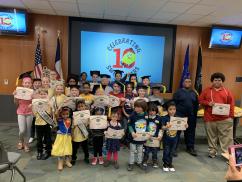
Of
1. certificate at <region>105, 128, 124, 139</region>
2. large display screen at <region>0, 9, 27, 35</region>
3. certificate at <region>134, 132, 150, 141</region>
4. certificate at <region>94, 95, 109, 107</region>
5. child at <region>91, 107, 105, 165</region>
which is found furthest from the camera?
large display screen at <region>0, 9, 27, 35</region>

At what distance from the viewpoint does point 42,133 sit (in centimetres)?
378

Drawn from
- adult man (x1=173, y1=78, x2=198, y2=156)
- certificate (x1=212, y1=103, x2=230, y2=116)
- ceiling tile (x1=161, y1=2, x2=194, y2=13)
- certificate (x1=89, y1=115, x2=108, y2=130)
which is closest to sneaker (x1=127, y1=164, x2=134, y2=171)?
certificate (x1=89, y1=115, x2=108, y2=130)

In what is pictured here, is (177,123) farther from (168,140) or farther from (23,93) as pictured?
(23,93)

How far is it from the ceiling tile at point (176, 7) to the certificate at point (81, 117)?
261 cm

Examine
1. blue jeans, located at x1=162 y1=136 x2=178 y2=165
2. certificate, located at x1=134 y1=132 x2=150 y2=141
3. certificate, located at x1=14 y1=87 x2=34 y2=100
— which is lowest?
blue jeans, located at x1=162 y1=136 x2=178 y2=165

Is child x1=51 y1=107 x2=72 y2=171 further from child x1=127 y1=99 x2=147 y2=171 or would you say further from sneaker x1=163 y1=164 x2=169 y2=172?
sneaker x1=163 y1=164 x2=169 y2=172

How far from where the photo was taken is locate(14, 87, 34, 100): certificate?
379cm

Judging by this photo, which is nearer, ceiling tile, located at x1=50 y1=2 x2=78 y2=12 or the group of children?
the group of children

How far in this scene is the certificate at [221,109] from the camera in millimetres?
3980

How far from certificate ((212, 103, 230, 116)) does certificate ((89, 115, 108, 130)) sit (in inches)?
75.5

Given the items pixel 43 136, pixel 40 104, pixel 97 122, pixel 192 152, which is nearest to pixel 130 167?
pixel 97 122

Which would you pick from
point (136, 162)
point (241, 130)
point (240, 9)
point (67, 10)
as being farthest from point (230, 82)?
point (67, 10)

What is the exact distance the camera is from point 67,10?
17.1 feet

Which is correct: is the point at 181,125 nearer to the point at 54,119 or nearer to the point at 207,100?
the point at 207,100
